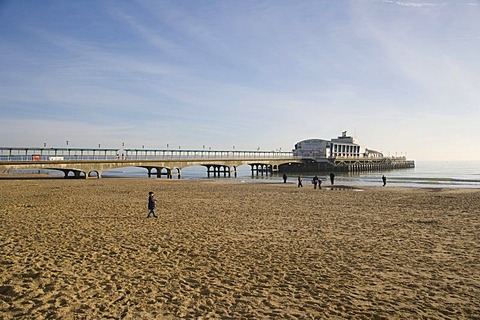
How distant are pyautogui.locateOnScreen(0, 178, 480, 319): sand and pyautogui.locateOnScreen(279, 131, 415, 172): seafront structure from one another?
80.4 metres

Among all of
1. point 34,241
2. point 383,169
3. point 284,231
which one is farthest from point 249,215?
point 383,169

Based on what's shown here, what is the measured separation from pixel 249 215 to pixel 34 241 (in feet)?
27.7

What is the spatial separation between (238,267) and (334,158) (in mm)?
91683

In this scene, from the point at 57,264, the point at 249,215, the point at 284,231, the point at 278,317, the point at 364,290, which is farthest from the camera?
the point at 249,215

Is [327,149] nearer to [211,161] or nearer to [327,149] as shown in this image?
[327,149]

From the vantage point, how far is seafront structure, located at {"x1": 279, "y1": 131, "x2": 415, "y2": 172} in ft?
309

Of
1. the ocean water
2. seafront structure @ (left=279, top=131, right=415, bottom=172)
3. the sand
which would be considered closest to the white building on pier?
seafront structure @ (left=279, top=131, right=415, bottom=172)

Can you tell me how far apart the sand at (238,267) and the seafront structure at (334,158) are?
80386mm

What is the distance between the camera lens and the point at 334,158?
95.7 metres

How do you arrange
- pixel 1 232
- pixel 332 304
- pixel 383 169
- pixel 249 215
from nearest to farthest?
pixel 332 304 → pixel 1 232 → pixel 249 215 → pixel 383 169

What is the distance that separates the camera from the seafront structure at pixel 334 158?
309 ft

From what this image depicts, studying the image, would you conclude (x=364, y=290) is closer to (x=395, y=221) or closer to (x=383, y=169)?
(x=395, y=221)

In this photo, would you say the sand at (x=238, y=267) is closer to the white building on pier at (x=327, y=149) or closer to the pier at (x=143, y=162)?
the pier at (x=143, y=162)

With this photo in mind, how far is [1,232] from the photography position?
11.1m
